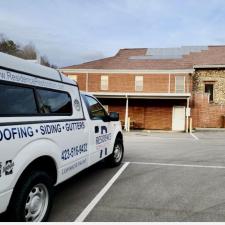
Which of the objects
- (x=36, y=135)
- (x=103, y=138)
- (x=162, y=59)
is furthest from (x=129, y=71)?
(x=36, y=135)

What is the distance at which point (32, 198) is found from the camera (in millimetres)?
3895

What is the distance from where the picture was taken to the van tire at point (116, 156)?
7893 millimetres

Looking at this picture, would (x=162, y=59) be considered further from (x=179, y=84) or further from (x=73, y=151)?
(x=73, y=151)

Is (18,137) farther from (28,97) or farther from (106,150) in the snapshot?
(106,150)

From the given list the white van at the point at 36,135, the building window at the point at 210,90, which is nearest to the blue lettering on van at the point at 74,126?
the white van at the point at 36,135

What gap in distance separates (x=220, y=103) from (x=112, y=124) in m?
23.3

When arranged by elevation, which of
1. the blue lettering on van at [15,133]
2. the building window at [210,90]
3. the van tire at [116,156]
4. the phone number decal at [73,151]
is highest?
the building window at [210,90]

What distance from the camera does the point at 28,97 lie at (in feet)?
13.1

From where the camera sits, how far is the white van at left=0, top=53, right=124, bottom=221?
3.40m

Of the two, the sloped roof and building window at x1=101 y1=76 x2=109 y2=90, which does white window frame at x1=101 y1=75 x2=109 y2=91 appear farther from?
the sloped roof

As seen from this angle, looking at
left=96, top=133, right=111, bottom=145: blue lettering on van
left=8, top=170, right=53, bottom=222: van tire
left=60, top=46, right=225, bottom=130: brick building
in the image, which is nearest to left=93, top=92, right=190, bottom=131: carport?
left=60, top=46, right=225, bottom=130: brick building

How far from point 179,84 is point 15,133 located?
25.9m

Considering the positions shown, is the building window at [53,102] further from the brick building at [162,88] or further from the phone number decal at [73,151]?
the brick building at [162,88]

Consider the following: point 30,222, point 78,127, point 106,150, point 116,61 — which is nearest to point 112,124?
point 106,150
